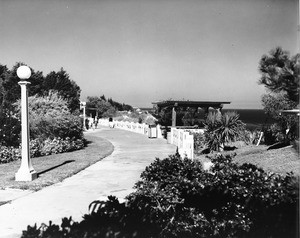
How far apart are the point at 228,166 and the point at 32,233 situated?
2373mm

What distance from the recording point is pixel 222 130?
1263cm

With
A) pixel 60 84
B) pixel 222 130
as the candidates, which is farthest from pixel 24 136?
pixel 60 84

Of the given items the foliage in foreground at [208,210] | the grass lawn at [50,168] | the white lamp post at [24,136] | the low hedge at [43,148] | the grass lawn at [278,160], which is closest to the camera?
the foliage in foreground at [208,210]

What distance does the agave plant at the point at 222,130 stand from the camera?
494 inches

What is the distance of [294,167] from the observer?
7742mm

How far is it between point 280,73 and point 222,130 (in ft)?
24.6

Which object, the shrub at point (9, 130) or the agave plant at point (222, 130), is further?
the agave plant at point (222, 130)

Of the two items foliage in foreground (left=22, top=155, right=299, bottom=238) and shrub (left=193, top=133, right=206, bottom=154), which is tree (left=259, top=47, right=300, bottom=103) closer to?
foliage in foreground (left=22, top=155, right=299, bottom=238)

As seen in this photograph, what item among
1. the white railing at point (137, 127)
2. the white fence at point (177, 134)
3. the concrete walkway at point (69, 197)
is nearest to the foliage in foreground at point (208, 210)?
the concrete walkway at point (69, 197)

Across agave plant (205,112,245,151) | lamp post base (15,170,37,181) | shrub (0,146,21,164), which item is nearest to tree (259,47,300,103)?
lamp post base (15,170,37,181)

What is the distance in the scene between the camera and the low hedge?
36.1 ft

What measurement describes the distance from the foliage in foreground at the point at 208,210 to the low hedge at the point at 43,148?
762cm

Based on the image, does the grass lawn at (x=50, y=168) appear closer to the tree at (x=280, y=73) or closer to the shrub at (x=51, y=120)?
the shrub at (x=51, y=120)

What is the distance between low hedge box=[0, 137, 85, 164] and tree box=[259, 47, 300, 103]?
8.41 metres
